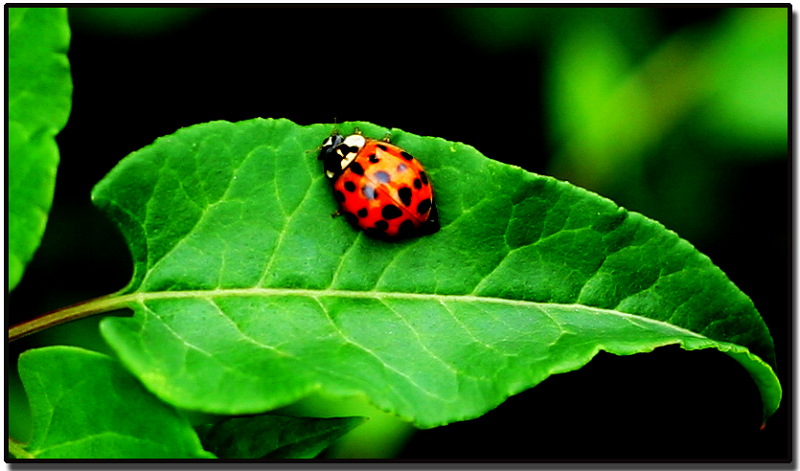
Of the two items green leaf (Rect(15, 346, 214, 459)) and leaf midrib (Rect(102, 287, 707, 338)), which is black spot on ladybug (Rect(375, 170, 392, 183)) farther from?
green leaf (Rect(15, 346, 214, 459))

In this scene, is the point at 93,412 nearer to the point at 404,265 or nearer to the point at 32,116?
the point at 32,116

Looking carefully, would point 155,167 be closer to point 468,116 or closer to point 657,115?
point 468,116

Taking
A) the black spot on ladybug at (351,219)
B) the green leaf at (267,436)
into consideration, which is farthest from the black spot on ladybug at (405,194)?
the green leaf at (267,436)

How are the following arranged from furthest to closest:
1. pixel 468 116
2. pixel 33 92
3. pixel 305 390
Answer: pixel 468 116
pixel 33 92
pixel 305 390

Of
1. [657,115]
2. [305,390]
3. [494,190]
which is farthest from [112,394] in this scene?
[657,115]

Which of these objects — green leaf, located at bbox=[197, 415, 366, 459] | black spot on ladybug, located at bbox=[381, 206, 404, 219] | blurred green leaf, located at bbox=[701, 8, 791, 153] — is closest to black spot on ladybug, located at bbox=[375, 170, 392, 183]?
black spot on ladybug, located at bbox=[381, 206, 404, 219]

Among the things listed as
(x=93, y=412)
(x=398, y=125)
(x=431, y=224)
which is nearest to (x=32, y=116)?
(x=93, y=412)
